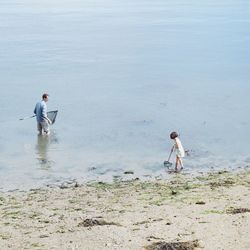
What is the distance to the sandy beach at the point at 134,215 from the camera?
13.5 meters

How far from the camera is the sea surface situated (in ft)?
74.4

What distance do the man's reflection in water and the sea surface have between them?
42mm

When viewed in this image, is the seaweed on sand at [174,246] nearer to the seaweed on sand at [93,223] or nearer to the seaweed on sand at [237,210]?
the seaweed on sand at [93,223]

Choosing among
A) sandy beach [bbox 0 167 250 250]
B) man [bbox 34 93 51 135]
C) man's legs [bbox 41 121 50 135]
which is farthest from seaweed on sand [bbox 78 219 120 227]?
man's legs [bbox 41 121 50 135]

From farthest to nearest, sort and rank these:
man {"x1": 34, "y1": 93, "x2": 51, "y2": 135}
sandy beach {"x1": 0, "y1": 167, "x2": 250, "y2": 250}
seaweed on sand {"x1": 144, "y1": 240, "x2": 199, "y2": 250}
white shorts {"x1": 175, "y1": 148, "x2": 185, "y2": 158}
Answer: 1. man {"x1": 34, "y1": 93, "x2": 51, "y2": 135}
2. white shorts {"x1": 175, "y1": 148, "x2": 185, "y2": 158}
3. sandy beach {"x1": 0, "y1": 167, "x2": 250, "y2": 250}
4. seaweed on sand {"x1": 144, "y1": 240, "x2": 199, "y2": 250}

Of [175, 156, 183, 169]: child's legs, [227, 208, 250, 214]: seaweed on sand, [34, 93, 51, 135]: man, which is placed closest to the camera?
[227, 208, 250, 214]: seaweed on sand

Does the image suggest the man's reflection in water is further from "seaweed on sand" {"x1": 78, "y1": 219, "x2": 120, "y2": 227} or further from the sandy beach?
"seaweed on sand" {"x1": 78, "y1": 219, "x2": 120, "y2": 227}

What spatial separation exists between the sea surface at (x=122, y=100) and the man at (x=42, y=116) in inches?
21.1

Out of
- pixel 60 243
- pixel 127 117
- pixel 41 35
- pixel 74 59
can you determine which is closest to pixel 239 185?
pixel 60 243

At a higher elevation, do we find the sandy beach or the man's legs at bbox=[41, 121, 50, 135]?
the man's legs at bbox=[41, 121, 50, 135]

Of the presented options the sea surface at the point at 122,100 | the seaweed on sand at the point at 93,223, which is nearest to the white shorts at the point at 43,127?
the sea surface at the point at 122,100

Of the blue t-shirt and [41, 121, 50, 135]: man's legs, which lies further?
[41, 121, 50, 135]: man's legs

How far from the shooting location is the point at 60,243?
44.3 feet

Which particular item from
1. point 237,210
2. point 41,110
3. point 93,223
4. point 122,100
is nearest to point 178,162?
point 237,210
